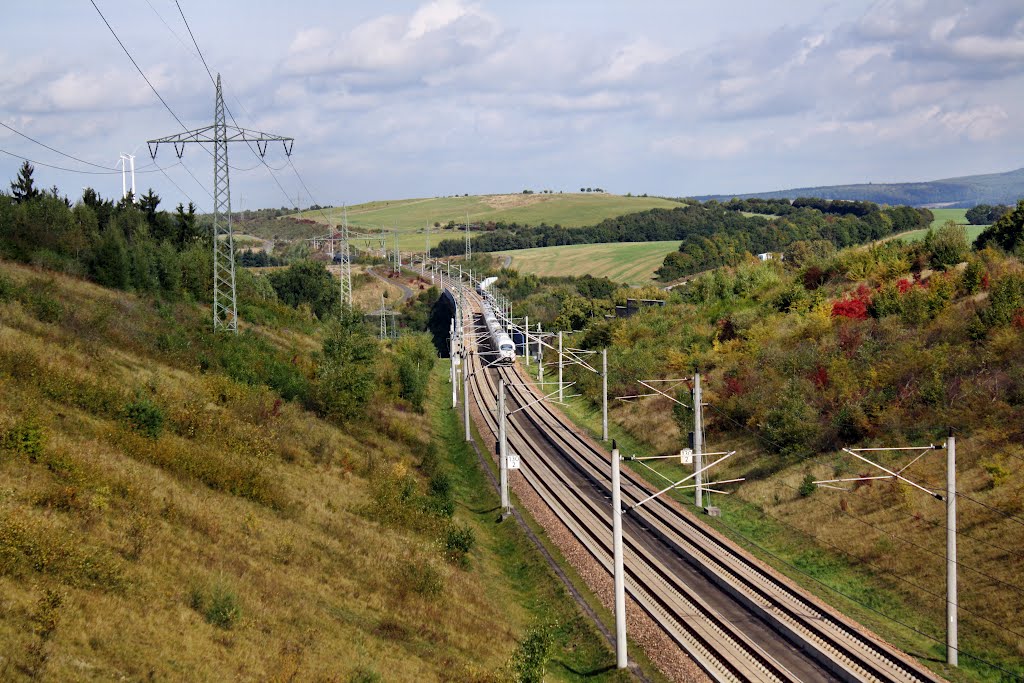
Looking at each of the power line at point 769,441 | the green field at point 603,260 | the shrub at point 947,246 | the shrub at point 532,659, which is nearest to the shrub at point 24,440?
the shrub at point 532,659

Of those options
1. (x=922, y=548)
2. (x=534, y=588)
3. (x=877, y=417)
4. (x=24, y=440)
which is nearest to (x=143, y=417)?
(x=24, y=440)

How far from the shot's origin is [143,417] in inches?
1163

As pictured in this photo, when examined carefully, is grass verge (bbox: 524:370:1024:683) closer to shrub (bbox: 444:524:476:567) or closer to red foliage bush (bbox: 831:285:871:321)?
shrub (bbox: 444:524:476:567)

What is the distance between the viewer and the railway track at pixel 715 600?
23609 mm

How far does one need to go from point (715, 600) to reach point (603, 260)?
462ft

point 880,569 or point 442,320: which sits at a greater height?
point 442,320

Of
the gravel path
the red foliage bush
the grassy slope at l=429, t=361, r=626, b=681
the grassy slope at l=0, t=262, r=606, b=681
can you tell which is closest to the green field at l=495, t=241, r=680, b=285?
the red foliage bush

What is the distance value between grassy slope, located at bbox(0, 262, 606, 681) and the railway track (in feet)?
11.2

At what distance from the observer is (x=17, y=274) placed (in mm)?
44969

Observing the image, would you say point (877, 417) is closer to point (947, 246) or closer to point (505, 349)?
point (947, 246)

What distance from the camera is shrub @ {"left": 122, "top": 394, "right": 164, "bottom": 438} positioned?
2938 cm

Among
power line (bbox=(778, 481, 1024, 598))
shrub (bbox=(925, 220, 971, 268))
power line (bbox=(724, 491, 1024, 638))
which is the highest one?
shrub (bbox=(925, 220, 971, 268))

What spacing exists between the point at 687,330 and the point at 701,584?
4385 cm

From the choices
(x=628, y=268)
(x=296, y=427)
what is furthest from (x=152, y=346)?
(x=628, y=268)
